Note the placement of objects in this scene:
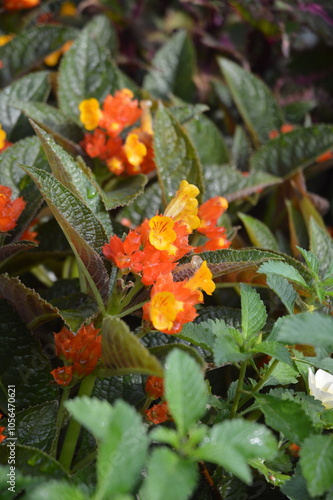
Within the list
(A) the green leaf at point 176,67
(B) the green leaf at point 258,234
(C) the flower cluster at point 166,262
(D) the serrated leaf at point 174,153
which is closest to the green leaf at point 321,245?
(B) the green leaf at point 258,234

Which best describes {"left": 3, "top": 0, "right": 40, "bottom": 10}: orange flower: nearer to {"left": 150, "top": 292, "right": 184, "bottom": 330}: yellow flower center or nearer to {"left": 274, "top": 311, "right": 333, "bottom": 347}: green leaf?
{"left": 150, "top": 292, "right": 184, "bottom": 330}: yellow flower center

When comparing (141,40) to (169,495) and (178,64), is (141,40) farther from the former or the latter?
(169,495)

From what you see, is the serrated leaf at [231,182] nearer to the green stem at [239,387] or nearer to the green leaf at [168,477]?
the green stem at [239,387]

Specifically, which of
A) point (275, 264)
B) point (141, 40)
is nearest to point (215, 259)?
point (275, 264)

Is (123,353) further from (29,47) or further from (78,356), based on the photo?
(29,47)

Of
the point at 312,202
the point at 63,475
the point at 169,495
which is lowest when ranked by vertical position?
the point at 312,202

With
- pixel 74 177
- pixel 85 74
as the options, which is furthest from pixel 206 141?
pixel 74 177
